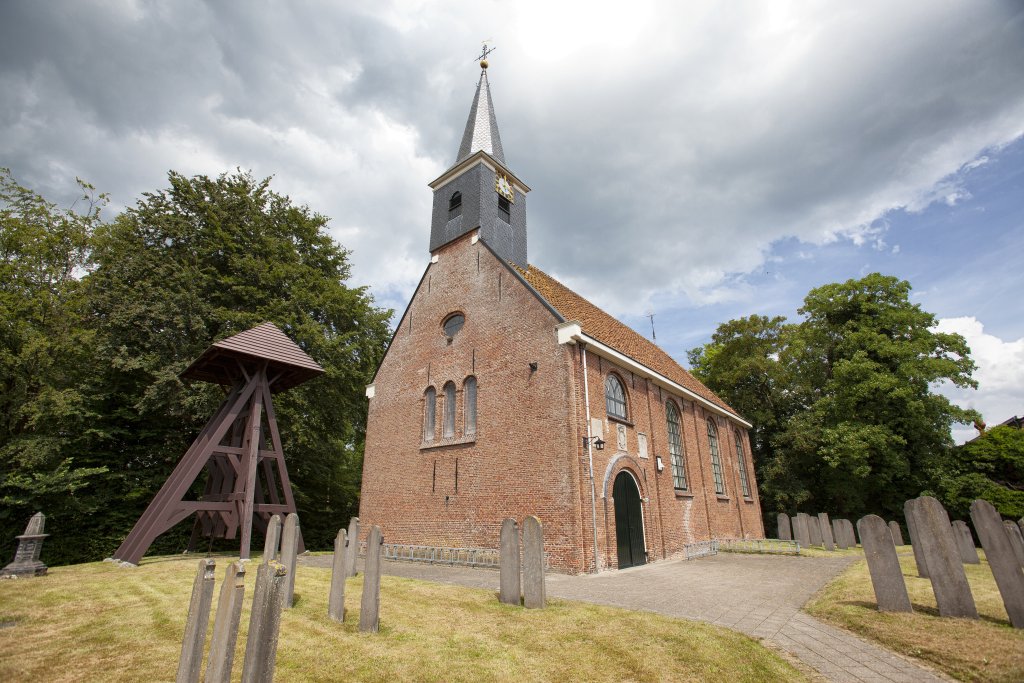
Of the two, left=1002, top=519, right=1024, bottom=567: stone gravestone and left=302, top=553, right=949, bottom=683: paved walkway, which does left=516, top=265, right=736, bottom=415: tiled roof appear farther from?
left=1002, top=519, right=1024, bottom=567: stone gravestone

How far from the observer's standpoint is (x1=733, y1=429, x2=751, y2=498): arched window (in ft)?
75.3

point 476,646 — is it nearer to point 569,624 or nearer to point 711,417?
point 569,624

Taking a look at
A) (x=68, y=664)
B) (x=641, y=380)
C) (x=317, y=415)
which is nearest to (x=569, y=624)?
(x=68, y=664)

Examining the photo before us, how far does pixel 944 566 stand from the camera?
636 cm

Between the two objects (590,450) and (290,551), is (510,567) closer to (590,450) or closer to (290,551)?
(290,551)

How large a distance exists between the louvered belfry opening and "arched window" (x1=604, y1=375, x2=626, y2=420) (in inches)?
327

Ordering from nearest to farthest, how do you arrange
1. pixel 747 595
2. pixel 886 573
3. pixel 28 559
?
pixel 886 573 → pixel 747 595 → pixel 28 559

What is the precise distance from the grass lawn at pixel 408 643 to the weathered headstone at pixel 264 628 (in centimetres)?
113

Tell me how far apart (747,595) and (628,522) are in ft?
16.0

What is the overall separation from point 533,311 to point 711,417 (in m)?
12.2

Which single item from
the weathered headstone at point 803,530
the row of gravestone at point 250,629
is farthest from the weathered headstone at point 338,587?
the weathered headstone at point 803,530

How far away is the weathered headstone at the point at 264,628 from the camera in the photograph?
10.9 feet

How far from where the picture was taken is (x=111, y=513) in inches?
653

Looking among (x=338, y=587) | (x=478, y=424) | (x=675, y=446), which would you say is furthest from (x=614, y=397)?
(x=338, y=587)
